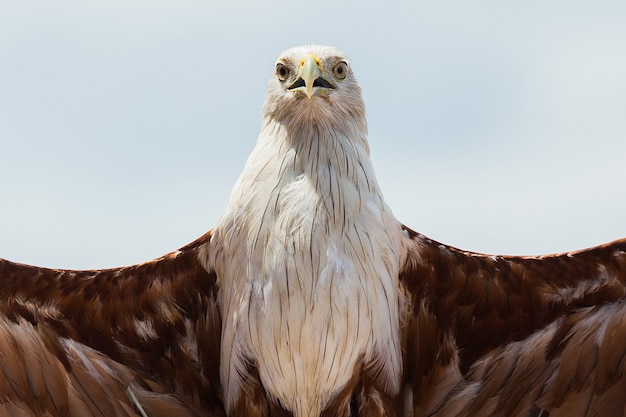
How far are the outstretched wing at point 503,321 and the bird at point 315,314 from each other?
1 centimetres

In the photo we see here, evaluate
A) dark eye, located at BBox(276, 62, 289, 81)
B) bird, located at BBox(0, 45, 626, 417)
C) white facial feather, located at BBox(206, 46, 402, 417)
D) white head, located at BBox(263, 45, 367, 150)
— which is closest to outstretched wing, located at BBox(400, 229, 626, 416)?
bird, located at BBox(0, 45, 626, 417)

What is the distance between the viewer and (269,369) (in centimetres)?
Result: 947

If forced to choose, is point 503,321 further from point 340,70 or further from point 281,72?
point 281,72

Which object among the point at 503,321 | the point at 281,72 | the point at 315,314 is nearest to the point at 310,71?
the point at 281,72

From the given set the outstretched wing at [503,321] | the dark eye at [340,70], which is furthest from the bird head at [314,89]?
the outstretched wing at [503,321]

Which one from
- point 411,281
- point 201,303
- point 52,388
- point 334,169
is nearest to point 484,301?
point 411,281

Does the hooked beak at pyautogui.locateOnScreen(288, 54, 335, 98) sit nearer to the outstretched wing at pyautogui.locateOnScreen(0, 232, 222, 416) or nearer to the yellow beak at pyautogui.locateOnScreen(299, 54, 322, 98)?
the yellow beak at pyautogui.locateOnScreen(299, 54, 322, 98)

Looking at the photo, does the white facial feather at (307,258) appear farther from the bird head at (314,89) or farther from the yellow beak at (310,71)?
the yellow beak at (310,71)

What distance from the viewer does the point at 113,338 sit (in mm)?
10219

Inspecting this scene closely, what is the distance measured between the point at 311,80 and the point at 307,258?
1408mm

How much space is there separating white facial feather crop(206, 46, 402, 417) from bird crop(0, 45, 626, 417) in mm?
14

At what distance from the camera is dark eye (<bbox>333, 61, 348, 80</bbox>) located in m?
9.84

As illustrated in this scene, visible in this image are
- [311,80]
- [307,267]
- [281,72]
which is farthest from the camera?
[281,72]

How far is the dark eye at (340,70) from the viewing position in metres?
9.84
